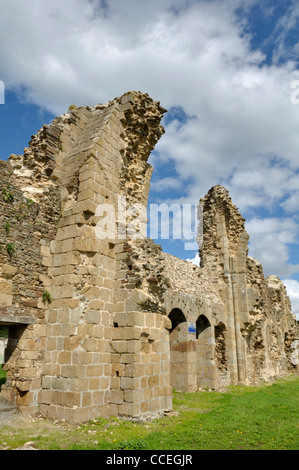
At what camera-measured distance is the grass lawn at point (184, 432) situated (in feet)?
20.8

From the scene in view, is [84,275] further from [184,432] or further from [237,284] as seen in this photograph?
[237,284]

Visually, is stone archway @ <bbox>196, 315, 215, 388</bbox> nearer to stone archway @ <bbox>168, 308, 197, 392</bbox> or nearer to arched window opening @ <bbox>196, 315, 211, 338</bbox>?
arched window opening @ <bbox>196, 315, 211, 338</bbox>

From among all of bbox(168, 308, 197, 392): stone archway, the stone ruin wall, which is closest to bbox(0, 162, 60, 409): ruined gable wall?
the stone ruin wall

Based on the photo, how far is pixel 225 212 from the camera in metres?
18.6

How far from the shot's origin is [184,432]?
7465 mm

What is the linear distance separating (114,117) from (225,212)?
9858mm

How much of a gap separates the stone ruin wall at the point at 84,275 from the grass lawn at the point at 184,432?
477 mm

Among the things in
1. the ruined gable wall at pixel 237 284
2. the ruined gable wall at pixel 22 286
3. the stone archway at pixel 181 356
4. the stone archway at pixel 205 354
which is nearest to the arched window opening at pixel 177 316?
the stone archway at pixel 181 356

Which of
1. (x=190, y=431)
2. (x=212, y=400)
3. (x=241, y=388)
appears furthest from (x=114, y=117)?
(x=241, y=388)

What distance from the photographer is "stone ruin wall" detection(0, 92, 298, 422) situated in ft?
26.1

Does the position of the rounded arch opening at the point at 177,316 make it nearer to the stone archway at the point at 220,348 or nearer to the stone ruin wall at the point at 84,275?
the stone archway at the point at 220,348

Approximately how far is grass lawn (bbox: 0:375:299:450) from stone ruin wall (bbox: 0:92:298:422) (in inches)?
18.8

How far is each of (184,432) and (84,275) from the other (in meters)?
3.93

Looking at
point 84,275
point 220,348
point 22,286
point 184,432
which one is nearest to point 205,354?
point 220,348
